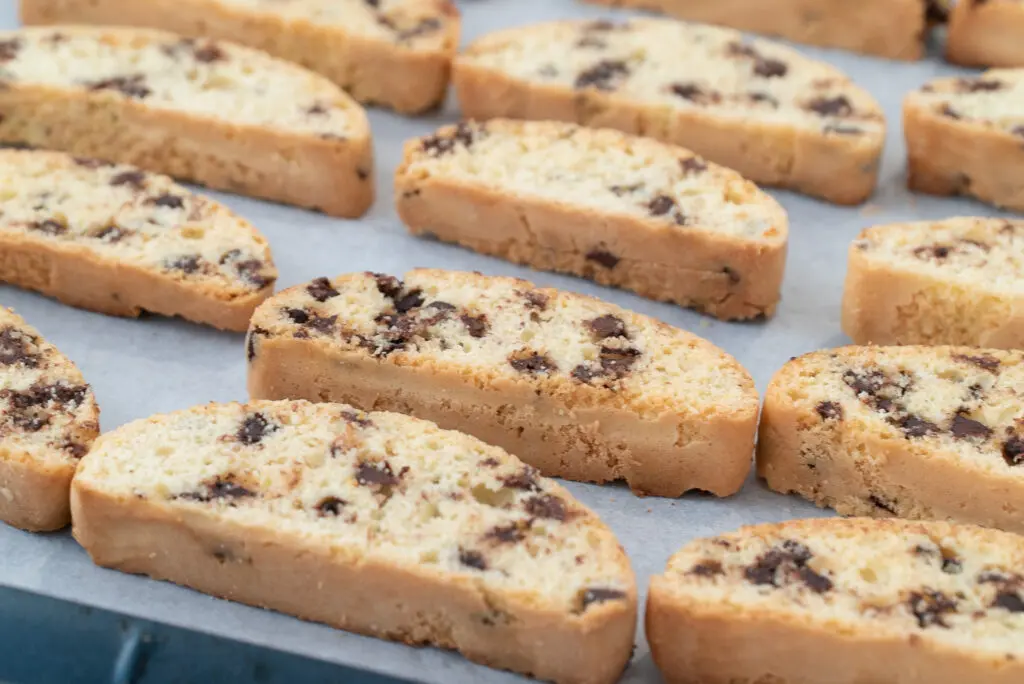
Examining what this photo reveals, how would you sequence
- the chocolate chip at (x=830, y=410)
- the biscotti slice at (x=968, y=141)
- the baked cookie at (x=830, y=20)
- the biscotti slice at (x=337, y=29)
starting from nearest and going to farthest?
the chocolate chip at (x=830, y=410)
the biscotti slice at (x=968, y=141)
the biscotti slice at (x=337, y=29)
the baked cookie at (x=830, y=20)

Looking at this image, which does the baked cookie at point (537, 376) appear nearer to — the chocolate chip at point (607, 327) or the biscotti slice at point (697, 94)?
the chocolate chip at point (607, 327)

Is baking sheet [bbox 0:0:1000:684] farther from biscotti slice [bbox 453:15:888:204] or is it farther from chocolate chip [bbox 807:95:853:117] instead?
chocolate chip [bbox 807:95:853:117]

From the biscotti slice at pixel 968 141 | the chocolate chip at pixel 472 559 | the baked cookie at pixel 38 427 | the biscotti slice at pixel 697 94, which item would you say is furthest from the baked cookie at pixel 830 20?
the chocolate chip at pixel 472 559

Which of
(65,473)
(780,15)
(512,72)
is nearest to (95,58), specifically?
(512,72)

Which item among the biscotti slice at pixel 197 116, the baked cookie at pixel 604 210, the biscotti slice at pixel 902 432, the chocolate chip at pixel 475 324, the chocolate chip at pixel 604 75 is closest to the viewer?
the biscotti slice at pixel 902 432

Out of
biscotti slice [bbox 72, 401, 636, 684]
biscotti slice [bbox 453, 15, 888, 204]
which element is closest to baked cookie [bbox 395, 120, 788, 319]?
biscotti slice [bbox 453, 15, 888, 204]

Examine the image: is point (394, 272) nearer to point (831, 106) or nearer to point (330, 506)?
point (330, 506)
